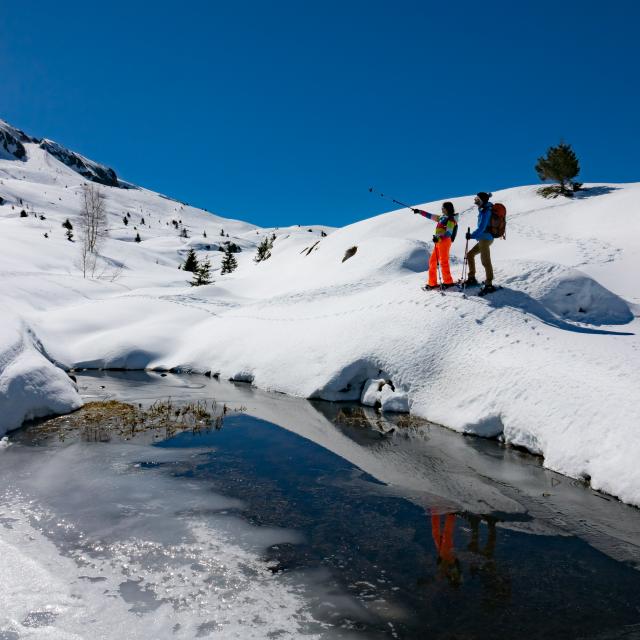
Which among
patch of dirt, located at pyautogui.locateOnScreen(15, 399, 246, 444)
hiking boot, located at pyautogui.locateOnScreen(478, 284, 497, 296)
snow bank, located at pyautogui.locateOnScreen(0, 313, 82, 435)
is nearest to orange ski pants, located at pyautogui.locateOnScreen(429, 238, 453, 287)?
hiking boot, located at pyautogui.locateOnScreen(478, 284, 497, 296)

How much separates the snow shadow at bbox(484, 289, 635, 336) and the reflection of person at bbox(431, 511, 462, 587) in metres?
8.13

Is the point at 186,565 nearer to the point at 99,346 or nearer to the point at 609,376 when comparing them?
the point at 609,376

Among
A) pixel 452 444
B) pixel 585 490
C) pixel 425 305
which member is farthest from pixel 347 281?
pixel 585 490

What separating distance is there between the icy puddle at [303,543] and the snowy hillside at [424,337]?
115 centimetres

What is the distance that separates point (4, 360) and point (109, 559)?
7.95m

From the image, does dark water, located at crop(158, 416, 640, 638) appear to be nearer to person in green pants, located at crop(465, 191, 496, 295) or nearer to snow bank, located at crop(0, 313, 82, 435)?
snow bank, located at crop(0, 313, 82, 435)

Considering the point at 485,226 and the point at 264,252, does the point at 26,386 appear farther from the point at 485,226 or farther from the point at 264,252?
the point at 264,252

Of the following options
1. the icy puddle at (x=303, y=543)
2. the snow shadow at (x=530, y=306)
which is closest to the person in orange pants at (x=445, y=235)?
the snow shadow at (x=530, y=306)

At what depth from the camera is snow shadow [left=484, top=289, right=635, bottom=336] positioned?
12.9 meters

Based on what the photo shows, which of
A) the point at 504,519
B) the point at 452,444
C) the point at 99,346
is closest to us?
the point at 504,519

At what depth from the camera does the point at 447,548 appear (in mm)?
5758

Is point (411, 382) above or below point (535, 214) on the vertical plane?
below

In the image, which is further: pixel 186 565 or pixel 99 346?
pixel 99 346

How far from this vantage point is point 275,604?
4.57 m
